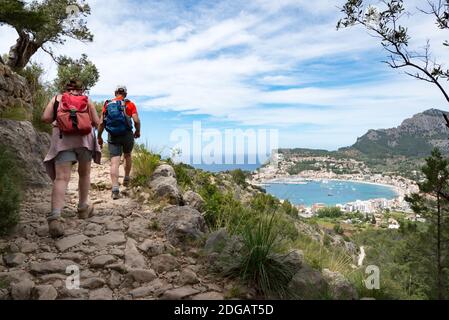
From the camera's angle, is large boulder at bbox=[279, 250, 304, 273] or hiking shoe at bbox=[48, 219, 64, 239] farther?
hiking shoe at bbox=[48, 219, 64, 239]

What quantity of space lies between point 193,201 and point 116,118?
216 cm

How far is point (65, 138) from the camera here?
17.3 feet

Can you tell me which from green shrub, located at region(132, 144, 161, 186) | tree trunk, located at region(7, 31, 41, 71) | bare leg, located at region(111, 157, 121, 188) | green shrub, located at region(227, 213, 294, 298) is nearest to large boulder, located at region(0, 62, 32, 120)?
green shrub, located at region(132, 144, 161, 186)

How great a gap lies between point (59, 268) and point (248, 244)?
2247mm

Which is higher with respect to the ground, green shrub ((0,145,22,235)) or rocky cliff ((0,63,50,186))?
rocky cliff ((0,63,50,186))

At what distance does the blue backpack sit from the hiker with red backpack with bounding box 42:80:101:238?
62.2 inches

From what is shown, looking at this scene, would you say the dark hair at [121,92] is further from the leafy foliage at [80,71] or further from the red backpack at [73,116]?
the leafy foliage at [80,71]

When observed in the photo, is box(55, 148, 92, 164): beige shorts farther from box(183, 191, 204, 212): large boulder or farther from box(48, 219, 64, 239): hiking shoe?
box(183, 191, 204, 212): large boulder

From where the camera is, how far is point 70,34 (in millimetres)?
17469

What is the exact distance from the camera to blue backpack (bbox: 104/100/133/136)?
23.3 feet

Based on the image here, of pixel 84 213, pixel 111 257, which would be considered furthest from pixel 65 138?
pixel 111 257

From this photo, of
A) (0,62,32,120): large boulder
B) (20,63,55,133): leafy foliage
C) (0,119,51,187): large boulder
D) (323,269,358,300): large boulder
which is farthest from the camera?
(20,63,55,133): leafy foliage

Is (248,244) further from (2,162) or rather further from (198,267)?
(2,162)

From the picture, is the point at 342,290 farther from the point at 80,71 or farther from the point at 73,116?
the point at 80,71
